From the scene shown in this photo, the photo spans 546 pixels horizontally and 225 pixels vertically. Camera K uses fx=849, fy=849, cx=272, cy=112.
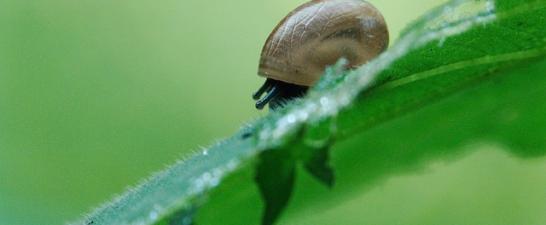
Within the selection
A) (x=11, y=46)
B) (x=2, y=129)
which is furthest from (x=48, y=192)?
(x=11, y=46)

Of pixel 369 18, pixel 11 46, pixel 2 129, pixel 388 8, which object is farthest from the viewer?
pixel 11 46

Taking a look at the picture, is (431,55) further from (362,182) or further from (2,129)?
(2,129)

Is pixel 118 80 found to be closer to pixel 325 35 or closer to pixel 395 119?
pixel 325 35

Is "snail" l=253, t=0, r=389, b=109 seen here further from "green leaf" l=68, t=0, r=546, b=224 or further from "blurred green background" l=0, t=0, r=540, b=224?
"blurred green background" l=0, t=0, r=540, b=224

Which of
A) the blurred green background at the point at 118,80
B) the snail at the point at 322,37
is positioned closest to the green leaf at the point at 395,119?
the snail at the point at 322,37

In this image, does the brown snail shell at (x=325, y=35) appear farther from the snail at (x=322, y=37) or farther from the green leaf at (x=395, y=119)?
the green leaf at (x=395, y=119)

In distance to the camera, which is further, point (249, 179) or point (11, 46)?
point (11, 46)

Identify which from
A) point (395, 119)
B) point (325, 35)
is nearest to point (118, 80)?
point (325, 35)
